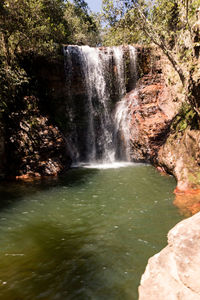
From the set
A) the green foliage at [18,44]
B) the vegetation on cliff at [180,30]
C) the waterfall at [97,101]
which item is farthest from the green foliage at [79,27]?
the vegetation on cliff at [180,30]

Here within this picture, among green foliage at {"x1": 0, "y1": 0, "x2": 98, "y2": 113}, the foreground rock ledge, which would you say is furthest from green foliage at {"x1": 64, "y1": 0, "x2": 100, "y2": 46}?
the foreground rock ledge

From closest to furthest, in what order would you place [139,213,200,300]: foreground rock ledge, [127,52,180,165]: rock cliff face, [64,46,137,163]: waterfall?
[139,213,200,300]: foreground rock ledge
[127,52,180,165]: rock cliff face
[64,46,137,163]: waterfall

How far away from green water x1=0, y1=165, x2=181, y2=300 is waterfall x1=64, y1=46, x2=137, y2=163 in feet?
24.5

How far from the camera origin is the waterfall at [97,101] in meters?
18.0

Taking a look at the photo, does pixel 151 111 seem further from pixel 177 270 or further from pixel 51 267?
pixel 177 270

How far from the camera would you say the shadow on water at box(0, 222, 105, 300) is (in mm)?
3912

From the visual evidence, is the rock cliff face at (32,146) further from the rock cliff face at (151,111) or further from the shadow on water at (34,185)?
the rock cliff face at (151,111)

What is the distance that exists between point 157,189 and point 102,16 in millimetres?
10713

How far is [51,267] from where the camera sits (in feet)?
15.2

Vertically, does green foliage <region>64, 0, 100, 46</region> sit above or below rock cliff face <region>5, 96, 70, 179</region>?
above

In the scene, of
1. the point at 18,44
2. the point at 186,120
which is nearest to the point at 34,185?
the point at 186,120

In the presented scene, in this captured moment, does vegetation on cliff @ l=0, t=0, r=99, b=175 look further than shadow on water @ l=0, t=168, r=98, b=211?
Yes

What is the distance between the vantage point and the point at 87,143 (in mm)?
18781

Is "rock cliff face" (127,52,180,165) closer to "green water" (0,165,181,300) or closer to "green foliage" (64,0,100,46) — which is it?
"green water" (0,165,181,300)
